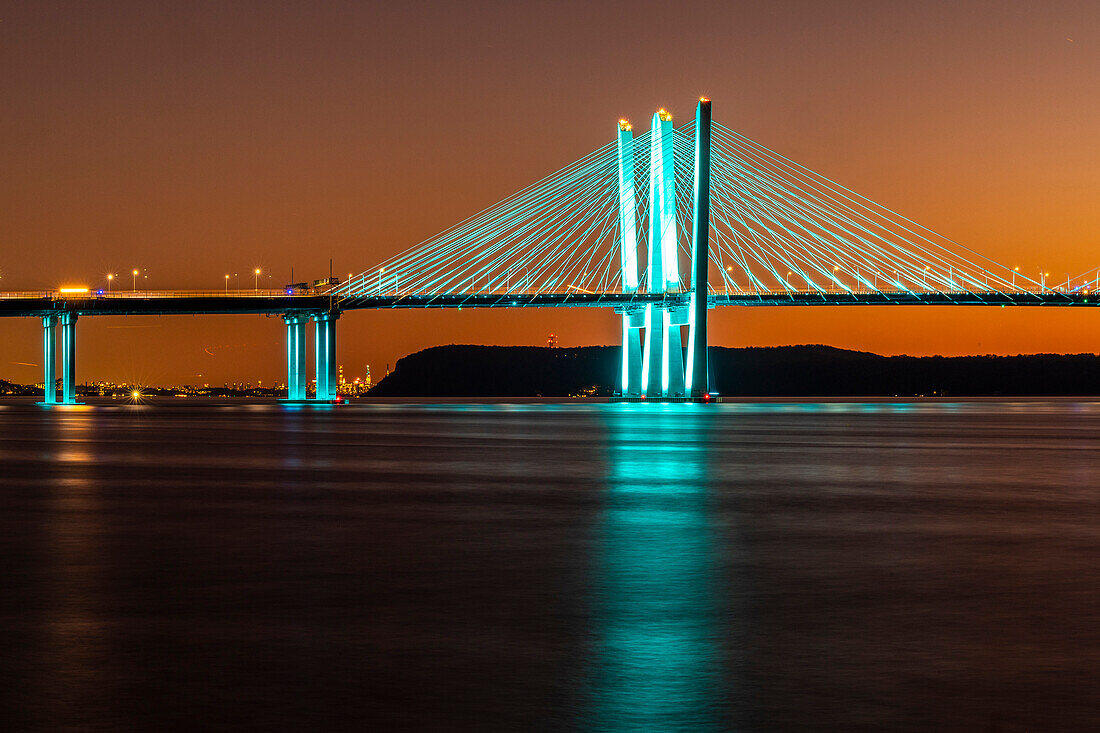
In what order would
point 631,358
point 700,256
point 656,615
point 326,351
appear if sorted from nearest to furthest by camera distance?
point 656,615 → point 700,256 → point 631,358 → point 326,351

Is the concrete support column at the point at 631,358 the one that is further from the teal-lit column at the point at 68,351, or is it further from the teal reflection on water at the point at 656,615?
the teal reflection on water at the point at 656,615

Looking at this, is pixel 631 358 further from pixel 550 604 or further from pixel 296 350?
pixel 550 604

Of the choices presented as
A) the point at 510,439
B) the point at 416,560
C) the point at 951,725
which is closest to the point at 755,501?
the point at 416,560

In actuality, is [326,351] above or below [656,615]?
above

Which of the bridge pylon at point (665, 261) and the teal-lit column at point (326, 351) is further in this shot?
the teal-lit column at point (326, 351)

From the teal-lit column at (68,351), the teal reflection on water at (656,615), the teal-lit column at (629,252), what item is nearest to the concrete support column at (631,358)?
the teal-lit column at (629,252)

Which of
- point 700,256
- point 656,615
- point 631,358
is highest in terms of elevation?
point 700,256

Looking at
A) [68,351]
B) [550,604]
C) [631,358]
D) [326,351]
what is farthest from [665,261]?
[550,604]
